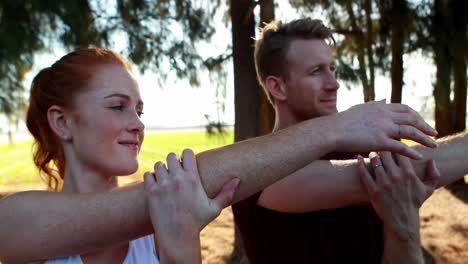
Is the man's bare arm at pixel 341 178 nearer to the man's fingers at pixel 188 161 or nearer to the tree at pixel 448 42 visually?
the man's fingers at pixel 188 161

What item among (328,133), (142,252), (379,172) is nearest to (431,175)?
(379,172)

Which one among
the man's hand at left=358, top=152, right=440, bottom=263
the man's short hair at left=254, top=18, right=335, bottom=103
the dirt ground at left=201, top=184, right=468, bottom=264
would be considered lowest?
the dirt ground at left=201, top=184, right=468, bottom=264

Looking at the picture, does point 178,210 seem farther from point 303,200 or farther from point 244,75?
point 244,75

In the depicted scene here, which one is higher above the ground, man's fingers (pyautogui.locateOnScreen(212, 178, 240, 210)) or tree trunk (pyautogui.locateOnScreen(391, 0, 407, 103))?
tree trunk (pyautogui.locateOnScreen(391, 0, 407, 103))

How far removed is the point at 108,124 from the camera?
1.19m

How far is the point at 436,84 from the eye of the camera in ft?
16.4

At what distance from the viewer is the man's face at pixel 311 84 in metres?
1.79

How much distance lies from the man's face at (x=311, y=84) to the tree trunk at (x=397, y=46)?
355 cm

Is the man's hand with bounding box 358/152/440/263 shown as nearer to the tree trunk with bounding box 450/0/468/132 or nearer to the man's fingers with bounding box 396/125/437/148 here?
the man's fingers with bounding box 396/125/437/148

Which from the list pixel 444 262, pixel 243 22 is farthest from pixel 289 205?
pixel 444 262

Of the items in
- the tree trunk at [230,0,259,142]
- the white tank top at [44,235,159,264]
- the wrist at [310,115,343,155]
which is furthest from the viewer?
the tree trunk at [230,0,259,142]

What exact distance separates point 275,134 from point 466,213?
6.19 meters

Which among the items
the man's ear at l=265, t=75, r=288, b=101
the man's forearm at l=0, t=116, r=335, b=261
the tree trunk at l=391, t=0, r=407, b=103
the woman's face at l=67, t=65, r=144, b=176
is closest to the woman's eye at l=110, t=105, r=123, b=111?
the woman's face at l=67, t=65, r=144, b=176

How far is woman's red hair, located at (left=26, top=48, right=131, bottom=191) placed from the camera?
4.12 feet
